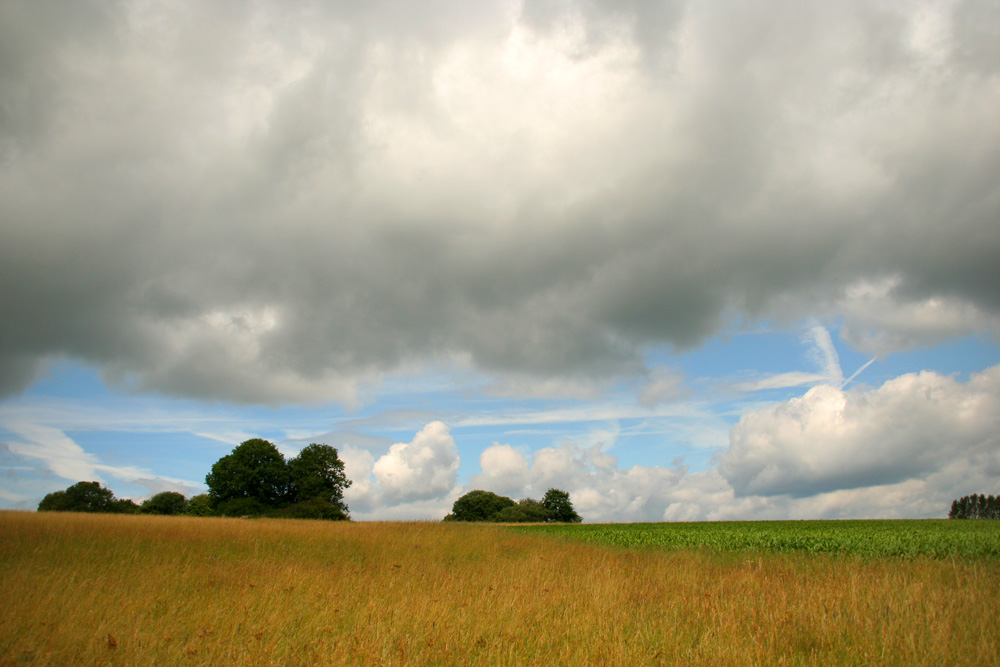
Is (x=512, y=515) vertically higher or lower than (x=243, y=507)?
lower

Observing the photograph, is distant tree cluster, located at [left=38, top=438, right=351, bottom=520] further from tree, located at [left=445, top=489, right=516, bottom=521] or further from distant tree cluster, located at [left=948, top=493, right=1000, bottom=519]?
distant tree cluster, located at [left=948, top=493, right=1000, bottom=519]

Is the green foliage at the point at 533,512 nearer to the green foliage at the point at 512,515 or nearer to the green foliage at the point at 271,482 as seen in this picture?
the green foliage at the point at 512,515

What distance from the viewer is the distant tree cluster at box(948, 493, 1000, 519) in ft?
351

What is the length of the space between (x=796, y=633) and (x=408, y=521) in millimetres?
24324

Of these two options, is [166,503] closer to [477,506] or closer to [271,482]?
[271,482]

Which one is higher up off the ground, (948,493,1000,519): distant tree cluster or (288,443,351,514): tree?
(288,443,351,514): tree

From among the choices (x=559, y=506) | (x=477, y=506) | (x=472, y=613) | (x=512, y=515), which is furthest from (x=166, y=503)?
(x=472, y=613)

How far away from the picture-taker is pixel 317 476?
57375 millimetres

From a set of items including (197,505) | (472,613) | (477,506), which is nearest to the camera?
(472,613)

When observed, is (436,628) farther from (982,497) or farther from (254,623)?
(982,497)

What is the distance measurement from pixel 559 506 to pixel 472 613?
287 ft

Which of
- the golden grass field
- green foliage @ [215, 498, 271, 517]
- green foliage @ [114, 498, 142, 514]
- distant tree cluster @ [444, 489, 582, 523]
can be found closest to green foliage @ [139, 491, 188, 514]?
green foliage @ [114, 498, 142, 514]

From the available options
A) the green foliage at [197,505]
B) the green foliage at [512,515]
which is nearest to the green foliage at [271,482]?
the green foliage at [197,505]

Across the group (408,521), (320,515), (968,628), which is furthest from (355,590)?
(320,515)
